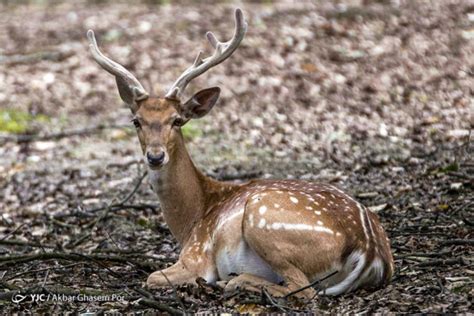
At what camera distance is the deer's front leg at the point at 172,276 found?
6445 millimetres

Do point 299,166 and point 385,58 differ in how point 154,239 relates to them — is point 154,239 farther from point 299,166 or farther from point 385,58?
point 385,58

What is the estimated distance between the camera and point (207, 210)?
713 cm

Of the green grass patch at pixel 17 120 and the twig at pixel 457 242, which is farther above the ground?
the twig at pixel 457 242

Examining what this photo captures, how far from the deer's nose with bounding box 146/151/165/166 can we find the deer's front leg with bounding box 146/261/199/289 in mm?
705

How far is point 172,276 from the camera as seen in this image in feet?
21.4

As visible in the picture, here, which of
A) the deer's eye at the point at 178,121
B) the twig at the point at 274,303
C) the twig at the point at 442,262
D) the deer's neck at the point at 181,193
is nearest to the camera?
the twig at the point at 274,303

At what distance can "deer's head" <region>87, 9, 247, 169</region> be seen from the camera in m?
6.82

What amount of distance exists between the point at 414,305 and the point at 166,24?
10495 millimetres

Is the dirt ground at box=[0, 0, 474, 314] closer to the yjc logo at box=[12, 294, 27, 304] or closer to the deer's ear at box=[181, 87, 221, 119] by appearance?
the yjc logo at box=[12, 294, 27, 304]

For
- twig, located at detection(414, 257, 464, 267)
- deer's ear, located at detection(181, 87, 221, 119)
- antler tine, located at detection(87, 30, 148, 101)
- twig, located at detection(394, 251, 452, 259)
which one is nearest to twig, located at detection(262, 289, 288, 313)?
twig, located at detection(414, 257, 464, 267)

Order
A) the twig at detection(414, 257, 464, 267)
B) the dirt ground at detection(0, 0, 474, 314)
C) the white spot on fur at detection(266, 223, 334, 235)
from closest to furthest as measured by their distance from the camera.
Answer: the white spot on fur at detection(266, 223, 334, 235)
the twig at detection(414, 257, 464, 267)
the dirt ground at detection(0, 0, 474, 314)

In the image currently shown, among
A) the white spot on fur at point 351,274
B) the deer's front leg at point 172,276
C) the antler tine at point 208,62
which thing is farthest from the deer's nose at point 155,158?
the white spot on fur at point 351,274

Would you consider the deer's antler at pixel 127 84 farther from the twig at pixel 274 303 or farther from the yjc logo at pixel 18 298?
the twig at pixel 274 303

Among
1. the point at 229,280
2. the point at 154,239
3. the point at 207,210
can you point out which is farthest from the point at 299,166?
the point at 229,280
